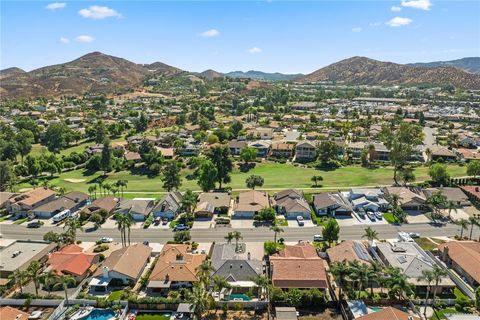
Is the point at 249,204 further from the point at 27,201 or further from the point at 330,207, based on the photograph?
the point at 27,201

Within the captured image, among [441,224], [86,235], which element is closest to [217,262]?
[86,235]

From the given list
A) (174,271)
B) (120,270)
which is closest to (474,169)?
(174,271)

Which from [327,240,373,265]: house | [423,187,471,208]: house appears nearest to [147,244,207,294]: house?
[327,240,373,265]: house

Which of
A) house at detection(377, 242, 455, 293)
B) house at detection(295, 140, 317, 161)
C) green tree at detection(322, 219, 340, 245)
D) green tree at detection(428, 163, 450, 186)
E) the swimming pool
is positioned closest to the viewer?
the swimming pool

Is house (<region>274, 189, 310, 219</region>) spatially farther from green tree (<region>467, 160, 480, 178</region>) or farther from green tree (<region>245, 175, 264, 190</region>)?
green tree (<region>467, 160, 480, 178</region>)

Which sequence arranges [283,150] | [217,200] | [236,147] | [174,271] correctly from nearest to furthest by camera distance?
[174,271]
[217,200]
[283,150]
[236,147]
